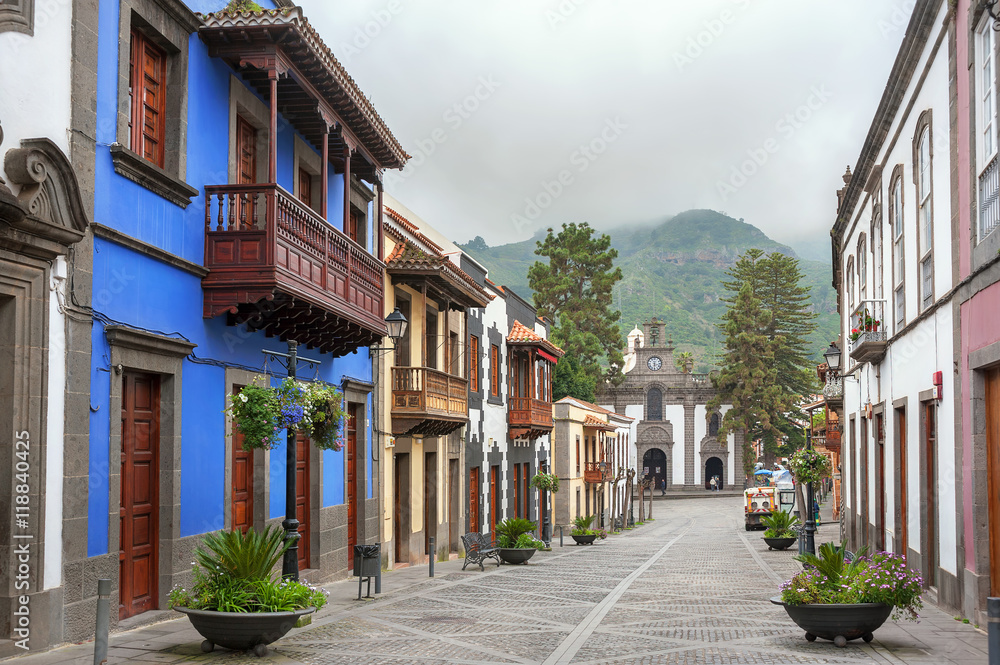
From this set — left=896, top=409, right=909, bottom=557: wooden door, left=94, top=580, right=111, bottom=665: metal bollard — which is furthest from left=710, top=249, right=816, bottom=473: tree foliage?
left=94, top=580, right=111, bottom=665: metal bollard

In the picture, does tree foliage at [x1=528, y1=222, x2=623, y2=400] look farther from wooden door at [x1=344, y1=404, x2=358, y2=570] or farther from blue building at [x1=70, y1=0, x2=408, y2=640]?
blue building at [x1=70, y1=0, x2=408, y2=640]

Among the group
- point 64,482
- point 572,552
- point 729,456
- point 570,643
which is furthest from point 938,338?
point 729,456

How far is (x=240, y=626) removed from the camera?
30.1ft

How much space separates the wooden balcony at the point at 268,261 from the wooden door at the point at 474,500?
557 inches

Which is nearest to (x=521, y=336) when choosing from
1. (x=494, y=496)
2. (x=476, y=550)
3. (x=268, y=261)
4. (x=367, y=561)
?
(x=494, y=496)

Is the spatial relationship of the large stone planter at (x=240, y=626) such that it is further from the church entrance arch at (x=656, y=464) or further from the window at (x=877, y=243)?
the church entrance arch at (x=656, y=464)

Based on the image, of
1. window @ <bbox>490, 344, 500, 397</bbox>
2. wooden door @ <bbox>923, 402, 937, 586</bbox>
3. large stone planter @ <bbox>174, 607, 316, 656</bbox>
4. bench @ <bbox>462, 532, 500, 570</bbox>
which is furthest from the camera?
window @ <bbox>490, 344, 500, 397</bbox>

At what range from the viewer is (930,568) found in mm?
14648

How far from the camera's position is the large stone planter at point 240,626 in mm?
9141

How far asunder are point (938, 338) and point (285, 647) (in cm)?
949

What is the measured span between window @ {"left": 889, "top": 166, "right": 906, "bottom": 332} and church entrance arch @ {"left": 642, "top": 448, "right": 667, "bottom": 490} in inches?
2625

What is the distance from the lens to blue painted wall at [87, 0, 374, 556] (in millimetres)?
10195

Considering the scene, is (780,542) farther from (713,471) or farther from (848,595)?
(713,471)

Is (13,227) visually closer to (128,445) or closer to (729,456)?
(128,445)
